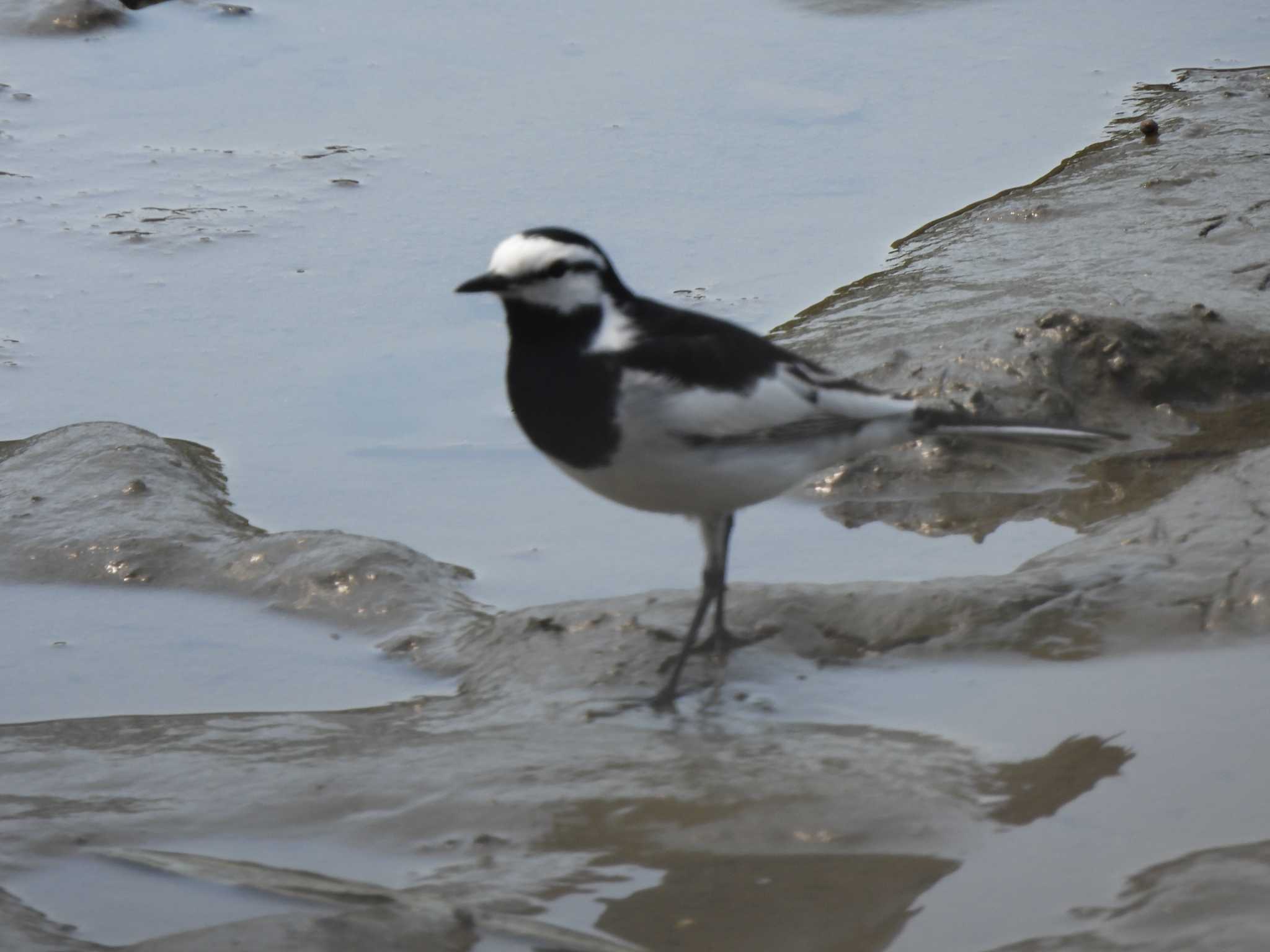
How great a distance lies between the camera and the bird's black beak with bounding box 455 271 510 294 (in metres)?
4.10

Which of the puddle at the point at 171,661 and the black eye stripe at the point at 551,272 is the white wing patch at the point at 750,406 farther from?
the puddle at the point at 171,661

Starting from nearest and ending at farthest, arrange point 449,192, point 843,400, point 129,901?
1. point 129,901
2. point 843,400
3. point 449,192

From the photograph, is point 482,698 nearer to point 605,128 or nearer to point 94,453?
point 94,453

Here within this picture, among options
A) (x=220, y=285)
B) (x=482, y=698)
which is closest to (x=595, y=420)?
(x=482, y=698)

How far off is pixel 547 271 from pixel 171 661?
6.25ft

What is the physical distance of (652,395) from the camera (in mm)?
4176

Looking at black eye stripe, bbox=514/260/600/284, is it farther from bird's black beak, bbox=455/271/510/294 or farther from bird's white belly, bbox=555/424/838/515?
bird's white belly, bbox=555/424/838/515

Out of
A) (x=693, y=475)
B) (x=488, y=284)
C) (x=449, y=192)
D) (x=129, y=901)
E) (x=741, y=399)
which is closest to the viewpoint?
(x=129, y=901)

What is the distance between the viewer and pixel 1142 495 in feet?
18.9

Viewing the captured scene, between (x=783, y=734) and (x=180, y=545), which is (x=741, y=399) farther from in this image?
(x=180, y=545)

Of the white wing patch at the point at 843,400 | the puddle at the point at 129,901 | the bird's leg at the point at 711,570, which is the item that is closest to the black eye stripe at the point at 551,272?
the white wing patch at the point at 843,400

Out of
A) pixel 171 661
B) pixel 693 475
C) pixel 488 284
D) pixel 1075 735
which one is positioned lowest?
pixel 171 661

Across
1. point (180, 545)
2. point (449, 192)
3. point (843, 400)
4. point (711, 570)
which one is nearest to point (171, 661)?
point (180, 545)

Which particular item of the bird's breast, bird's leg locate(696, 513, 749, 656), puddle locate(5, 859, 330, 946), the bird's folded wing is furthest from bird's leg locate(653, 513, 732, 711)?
puddle locate(5, 859, 330, 946)
